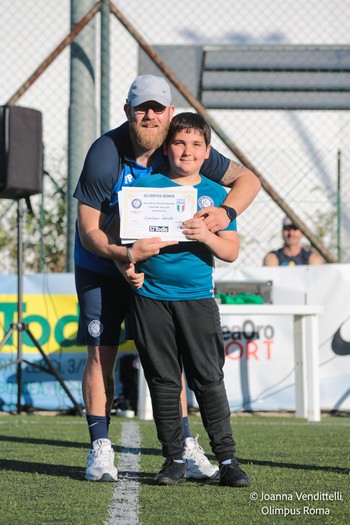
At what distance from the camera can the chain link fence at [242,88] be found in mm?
9406

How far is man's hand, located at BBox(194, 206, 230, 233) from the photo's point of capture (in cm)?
397

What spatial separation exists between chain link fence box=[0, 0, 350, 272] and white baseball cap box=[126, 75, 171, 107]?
4.30 meters

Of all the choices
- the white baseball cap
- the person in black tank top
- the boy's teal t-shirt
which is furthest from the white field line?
the person in black tank top

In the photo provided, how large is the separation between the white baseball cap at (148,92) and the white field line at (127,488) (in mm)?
1505

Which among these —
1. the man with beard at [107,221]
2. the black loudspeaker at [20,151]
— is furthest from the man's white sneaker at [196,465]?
the black loudspeaker at [20,151]

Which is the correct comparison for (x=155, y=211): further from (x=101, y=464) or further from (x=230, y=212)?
(x=101, y=464)

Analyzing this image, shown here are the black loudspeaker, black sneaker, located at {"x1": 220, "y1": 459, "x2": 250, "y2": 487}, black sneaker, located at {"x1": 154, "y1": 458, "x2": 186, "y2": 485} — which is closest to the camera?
black sneaker, located at {"x1": 220, "y1": 459, "x2": 250, "y2": 487}

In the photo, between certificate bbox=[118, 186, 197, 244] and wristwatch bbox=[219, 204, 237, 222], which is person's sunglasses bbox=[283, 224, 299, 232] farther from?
certificate bbox=[118, 186, 197, 244]

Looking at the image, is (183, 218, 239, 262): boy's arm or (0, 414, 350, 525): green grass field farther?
(183, 218, 239, 262): boy's arm

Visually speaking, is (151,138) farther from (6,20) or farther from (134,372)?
(6,20)

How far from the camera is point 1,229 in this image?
1038 cm

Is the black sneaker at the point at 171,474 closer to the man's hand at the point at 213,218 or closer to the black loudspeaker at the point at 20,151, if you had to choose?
the man's hand at the point at 213,218

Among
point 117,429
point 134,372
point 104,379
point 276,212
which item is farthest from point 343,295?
point 104,379

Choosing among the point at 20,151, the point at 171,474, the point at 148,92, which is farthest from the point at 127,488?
the point at 20,151
